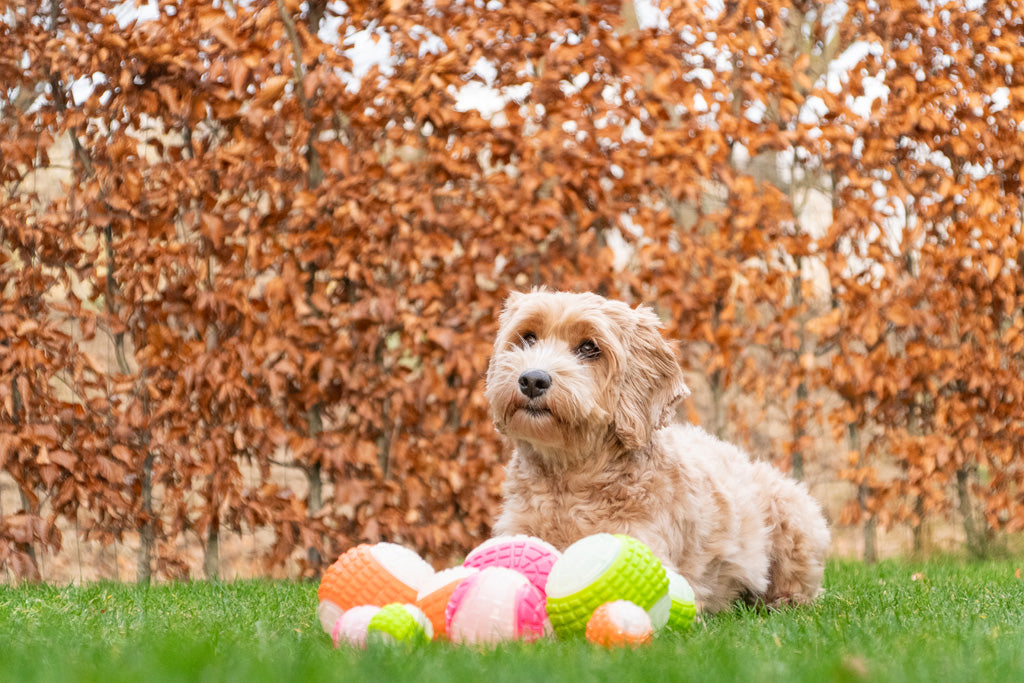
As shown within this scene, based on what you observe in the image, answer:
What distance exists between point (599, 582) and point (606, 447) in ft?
2.88

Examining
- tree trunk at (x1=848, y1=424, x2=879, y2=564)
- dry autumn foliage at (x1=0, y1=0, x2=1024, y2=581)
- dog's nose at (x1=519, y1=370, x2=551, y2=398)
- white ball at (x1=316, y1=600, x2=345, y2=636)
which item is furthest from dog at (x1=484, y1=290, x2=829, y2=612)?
tree trunk at (x1=848, y1=424, x2=879, y2=564)

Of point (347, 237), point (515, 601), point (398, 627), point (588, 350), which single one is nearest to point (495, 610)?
point (515, 601)

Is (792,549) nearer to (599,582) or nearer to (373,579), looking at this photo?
(599,582)

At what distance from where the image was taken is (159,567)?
4941 mm

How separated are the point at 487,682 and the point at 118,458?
3242 millimetres

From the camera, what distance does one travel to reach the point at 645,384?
3.54 metres

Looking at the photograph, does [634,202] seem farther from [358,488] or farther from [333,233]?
[358,488]

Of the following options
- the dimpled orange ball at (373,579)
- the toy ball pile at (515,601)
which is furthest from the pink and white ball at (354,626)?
the dimpled orange ball at (373,579)

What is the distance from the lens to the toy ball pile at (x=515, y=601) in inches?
103

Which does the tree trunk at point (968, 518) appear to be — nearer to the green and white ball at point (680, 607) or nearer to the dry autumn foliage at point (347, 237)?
the dry autumn foliage at point (347, 237)

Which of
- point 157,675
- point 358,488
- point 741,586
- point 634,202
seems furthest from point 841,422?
point 157,675

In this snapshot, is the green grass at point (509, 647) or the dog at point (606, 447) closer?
the green grass at point (509, 647)

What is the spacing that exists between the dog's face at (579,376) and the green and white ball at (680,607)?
59cm

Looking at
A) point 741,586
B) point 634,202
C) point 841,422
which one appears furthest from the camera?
point 841,422
